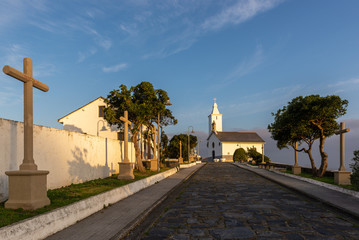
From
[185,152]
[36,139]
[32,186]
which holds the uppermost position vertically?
[36,139]

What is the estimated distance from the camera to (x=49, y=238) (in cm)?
560

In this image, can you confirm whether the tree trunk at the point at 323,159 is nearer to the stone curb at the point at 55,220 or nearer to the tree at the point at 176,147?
the stone curb at the point at 55,220

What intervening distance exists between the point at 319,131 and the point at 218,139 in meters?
73.7

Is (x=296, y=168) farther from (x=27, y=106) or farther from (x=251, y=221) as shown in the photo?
(x=27, y=106)

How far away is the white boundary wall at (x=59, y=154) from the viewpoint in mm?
8133

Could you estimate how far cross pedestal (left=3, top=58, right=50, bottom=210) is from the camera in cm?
659

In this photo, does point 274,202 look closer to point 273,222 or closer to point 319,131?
point 273,222

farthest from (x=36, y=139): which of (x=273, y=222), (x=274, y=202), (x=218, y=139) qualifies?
(x=218, y=139)

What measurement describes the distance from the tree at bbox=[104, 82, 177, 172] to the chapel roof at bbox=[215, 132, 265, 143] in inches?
2739

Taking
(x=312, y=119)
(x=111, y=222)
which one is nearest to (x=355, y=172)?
(x=312, y=119)

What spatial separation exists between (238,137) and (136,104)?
7885cm

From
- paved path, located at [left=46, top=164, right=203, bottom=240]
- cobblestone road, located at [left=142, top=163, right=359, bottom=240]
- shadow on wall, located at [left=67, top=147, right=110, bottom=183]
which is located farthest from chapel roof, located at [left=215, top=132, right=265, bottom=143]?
paved path, located at [left=46, top=164, right=203, bottom=240]

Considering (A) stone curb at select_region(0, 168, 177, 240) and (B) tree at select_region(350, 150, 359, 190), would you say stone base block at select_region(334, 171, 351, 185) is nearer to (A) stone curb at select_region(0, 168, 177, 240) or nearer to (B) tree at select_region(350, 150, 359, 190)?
(B) tree at select_region(350, 150, 359, 190)

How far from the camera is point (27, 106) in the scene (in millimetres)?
7164
